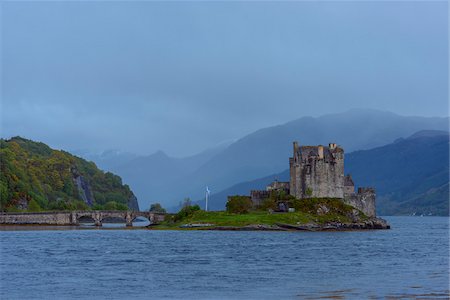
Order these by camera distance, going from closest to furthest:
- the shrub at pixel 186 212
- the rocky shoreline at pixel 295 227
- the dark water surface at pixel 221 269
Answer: the dark water surface at pixel 221 269 → the rocky shoreline at pixel 295 227 → the shrub at pixel 186 212

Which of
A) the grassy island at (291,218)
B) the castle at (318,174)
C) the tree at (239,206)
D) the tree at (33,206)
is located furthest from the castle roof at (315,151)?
the tree at (33,206)

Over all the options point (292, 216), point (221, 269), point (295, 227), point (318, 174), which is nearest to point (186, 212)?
point (292, 216)

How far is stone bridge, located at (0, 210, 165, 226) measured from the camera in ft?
538

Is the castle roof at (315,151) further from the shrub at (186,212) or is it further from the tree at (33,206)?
the tree at (33,206)

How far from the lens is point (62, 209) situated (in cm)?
18988

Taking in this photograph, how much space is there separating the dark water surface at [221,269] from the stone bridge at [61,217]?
56.5 meters

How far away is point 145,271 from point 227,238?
4629 centimetres

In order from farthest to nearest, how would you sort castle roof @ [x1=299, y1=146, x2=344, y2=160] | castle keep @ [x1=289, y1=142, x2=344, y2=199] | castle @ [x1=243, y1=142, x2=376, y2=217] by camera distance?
castle roof @ [x1=299, y1=146, x2=344, y2=160] → castle @ [x1=243, y1=142, x2=376, y2=217] → castle keep @ [x1=289, y1=142, x2=344, y2=199]

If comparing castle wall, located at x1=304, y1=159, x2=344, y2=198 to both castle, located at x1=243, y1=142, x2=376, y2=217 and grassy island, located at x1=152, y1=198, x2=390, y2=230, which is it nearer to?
castle, located at x1=243, y1=142, x2=376, y2=217

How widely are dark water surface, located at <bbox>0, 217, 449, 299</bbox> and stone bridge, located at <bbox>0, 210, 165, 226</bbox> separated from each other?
A: 56.5 m

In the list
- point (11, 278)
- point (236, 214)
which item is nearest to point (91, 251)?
point (11, 278)

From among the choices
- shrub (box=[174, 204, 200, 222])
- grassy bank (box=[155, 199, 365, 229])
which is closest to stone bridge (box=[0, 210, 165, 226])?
shrub (box=[174, 204, 200, 222])

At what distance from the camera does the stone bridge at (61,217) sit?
6462 inches

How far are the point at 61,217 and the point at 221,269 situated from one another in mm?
108318
